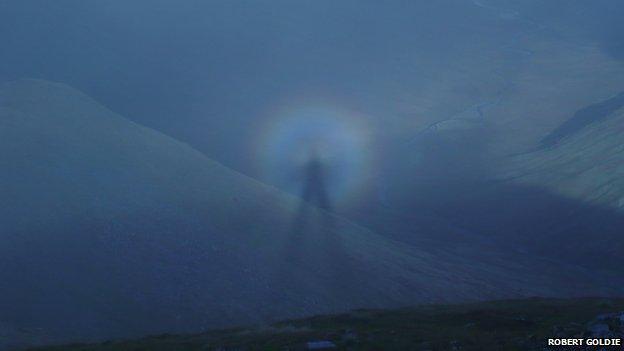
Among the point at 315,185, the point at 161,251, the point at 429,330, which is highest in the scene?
the point at 315,185

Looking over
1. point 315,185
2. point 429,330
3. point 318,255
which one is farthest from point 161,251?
point 315,185

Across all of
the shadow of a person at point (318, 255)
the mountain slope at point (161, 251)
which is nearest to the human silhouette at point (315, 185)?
the shadow of a person at point (318, 255)

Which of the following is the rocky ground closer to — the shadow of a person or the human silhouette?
the shadow of a person

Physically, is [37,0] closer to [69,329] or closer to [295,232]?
[295,232]

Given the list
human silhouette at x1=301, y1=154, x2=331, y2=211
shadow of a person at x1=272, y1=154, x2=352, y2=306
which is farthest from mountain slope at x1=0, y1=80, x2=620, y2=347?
human silhouette at x1=301, y1=154, x2=331, y2=211

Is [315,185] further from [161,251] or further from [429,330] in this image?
[429,330]

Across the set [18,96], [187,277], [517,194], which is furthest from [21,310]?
[517,194]
